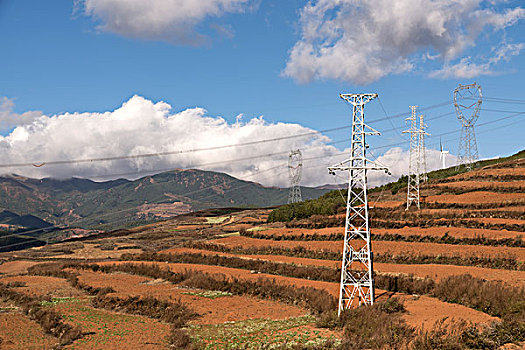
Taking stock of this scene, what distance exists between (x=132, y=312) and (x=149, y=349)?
1039 centimetres

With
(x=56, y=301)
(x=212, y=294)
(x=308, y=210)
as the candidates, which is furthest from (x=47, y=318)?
(x=308, y=210)

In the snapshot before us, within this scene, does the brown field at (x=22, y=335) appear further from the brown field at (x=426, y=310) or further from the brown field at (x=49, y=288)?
the brown field at (x=426, y=310)

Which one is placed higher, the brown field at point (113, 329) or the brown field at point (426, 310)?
→ the brown field at point (426, 310)

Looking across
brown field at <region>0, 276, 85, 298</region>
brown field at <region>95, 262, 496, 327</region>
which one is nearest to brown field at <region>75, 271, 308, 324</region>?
brown field at <region>0, 276, 85, 298</region>

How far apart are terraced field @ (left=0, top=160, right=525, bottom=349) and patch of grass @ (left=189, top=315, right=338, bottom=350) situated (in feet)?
0.25

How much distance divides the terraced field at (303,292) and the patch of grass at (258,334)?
0.08m

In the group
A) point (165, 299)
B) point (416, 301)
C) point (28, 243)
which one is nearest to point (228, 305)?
point (165, 299)

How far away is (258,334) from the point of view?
79.5 feet

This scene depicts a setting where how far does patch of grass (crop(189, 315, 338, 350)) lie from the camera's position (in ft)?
71.1

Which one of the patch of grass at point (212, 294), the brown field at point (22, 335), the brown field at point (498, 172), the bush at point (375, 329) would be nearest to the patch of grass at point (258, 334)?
the bush at point (375, 329)

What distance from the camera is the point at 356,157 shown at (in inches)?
1040

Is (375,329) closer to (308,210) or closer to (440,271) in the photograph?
(440,271)

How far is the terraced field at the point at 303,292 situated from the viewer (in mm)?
22438

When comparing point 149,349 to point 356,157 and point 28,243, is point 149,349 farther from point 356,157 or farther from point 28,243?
point 28,243
